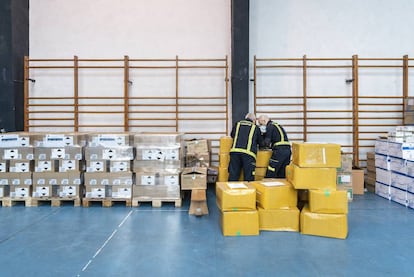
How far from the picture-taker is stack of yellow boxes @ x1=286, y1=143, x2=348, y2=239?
12.2 feet

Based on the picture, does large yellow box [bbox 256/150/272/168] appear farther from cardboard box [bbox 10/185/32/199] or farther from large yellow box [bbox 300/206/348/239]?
cardboard box [bbox 10/185/32/199]

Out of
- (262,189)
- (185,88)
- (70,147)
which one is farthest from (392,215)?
(70,147)

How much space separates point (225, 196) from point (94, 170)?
2538 mm

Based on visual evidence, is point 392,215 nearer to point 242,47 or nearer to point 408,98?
point 408,98

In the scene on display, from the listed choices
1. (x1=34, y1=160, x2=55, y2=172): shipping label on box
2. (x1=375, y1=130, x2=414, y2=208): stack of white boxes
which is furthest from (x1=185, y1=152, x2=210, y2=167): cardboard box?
(x1=375, y1=130, x2=414, y2=208): stack of white boxes

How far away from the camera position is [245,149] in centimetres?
511

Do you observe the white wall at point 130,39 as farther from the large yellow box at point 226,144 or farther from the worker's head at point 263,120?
the worker's head at point 263,120

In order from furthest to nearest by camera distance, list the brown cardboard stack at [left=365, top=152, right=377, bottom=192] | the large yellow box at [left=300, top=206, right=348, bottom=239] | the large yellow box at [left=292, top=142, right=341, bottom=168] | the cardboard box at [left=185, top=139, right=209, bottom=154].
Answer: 1. the cardboard box at [left=185, top=139, right=209, bottom=154]
2. the brown cardboard stack at [left=365, top=152, right=377, bottom=192]
3. the large yellow box at [left=292, top=142, right=341, bottom=168]
4. the large yellow box at [left=300, top=206, right=348, bottom=239]

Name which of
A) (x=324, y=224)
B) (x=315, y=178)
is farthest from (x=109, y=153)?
(x=324, y=224)

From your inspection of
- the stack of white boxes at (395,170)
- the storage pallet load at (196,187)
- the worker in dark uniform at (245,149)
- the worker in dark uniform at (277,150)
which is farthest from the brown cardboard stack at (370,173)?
the storage pallet load at (196,187)

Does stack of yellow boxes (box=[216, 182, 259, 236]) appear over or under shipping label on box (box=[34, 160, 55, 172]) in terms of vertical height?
under

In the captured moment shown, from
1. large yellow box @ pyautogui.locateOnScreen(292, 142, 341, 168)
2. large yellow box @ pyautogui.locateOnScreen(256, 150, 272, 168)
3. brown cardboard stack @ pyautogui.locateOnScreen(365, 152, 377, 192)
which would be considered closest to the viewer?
large yellow box @ pyautogui.locateOnScreen(292, 142, 341, 168)

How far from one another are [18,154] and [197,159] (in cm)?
323

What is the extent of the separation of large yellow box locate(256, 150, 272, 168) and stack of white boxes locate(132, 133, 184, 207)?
139cm
